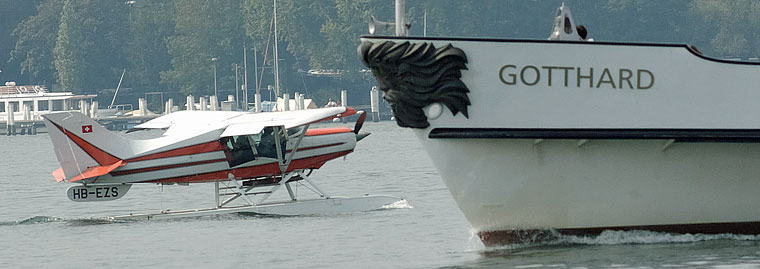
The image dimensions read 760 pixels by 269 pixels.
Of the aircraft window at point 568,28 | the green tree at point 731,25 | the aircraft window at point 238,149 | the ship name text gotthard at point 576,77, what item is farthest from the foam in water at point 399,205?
the green tree at point 731,25

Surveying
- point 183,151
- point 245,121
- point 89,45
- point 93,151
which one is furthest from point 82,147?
point 89,45

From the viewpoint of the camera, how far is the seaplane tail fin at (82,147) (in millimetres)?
25844

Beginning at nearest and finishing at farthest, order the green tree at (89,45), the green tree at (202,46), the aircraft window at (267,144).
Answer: the aircraft window at (267,144) < the green tree at (202,46) < the green tree at (89,45)

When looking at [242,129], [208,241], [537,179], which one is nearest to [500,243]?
[537,179]

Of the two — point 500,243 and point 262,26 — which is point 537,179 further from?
point 262,26

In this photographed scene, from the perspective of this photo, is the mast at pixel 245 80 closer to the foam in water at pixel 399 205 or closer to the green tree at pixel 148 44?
the green tree at pixel 148 44

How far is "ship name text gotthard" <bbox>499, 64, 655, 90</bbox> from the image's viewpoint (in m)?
16.4

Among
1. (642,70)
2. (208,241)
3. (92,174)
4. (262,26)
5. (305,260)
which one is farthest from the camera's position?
(262,26)

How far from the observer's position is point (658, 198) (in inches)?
667

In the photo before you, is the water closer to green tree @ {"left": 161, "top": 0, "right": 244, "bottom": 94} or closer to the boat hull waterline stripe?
the boat hull waterline stripe

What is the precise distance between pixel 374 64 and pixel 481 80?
1198 mm

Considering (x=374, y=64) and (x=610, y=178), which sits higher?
(x=374, y=64)

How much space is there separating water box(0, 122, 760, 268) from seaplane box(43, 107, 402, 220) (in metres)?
0.63

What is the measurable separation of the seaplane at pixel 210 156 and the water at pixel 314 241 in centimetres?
63
